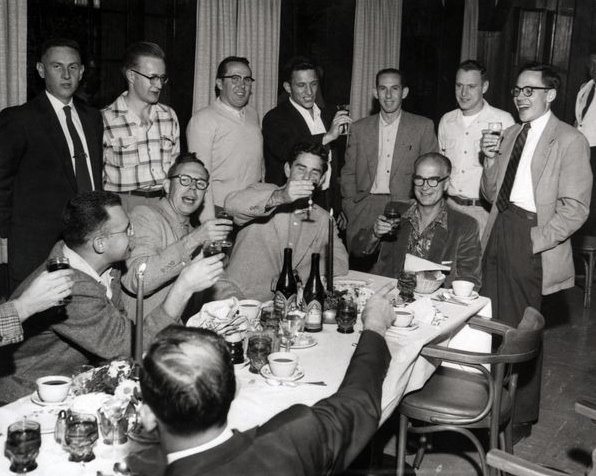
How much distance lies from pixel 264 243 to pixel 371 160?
5.64 ft

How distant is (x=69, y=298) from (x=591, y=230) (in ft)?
22.8

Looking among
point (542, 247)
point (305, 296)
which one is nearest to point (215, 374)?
point (305, 296)

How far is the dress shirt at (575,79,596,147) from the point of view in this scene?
7391 millimetres

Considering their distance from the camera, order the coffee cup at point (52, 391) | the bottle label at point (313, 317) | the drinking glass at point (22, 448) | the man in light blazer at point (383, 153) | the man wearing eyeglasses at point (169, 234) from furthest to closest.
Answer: the man in light blazer at point (383, 153)
the man wearing eyeglasses at point (169, 234)
the bottle label at point (313, 317)
the coffee cup at point (52, 391)
the drinking glass at point (22, 448)

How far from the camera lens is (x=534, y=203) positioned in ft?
13.7

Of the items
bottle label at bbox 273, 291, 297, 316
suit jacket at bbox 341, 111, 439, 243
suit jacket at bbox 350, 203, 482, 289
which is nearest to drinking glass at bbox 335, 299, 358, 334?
bottle label at bbox 273, 291, 297, 316

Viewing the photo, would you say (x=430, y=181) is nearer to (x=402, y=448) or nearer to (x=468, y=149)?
(x=468, y=149)

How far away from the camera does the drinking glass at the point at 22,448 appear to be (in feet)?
5.56

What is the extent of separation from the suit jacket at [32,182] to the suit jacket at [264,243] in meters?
0.95

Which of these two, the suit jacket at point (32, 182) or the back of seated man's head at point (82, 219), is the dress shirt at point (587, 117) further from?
the back of seated man's head at point (82, 219)

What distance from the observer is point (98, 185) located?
4.02m

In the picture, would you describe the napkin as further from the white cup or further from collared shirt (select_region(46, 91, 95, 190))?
collared shirt (select_region(46, 91, 95, 190))

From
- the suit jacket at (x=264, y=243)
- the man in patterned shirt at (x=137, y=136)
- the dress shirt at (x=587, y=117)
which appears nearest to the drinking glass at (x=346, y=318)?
the suit jacket at (x=264, y=243)

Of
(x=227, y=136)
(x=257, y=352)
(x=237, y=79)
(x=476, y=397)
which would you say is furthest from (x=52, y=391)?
(x=237, y=79)
